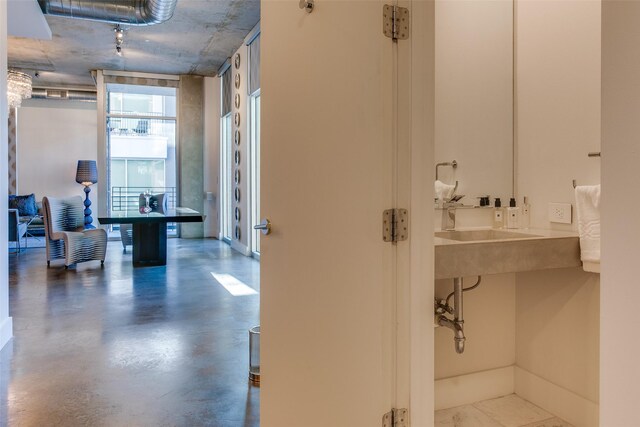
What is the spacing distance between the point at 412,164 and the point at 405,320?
1.61 ft

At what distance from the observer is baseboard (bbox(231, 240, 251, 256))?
788 centimetres

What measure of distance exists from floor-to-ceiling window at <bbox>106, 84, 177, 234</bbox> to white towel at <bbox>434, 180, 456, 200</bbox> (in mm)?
8938

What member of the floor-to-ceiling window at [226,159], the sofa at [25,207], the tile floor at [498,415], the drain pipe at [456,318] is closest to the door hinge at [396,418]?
the drain pipe at [456,318]

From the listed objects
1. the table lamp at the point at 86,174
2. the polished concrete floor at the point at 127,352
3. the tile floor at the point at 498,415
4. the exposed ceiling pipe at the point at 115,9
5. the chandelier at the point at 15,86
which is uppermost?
the exposed ceiling pipe at the point at 115,9

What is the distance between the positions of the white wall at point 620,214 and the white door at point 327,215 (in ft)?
2.30

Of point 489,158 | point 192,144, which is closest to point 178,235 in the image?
point 192,144

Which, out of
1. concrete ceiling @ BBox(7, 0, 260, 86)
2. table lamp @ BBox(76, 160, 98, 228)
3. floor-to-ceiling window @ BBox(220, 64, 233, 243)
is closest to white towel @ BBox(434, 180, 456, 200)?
concrete ceiling @ BBox(7, 0, 260, 86)

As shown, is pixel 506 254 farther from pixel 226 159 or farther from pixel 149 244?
pixel 226 159

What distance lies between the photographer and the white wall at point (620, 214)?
0.84 metres

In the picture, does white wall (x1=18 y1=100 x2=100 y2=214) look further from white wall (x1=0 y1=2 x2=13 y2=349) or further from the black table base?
white wall (x1=0 y1=2 x2=13 y2=349)

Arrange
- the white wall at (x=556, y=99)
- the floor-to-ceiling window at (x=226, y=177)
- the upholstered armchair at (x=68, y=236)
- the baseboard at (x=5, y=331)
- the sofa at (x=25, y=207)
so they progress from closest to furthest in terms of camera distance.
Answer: the white wall at (x=556, y=99) → the baseboard at (x=5, y=331) → the upholstered armchair at (x=68, y=236) → the sofa at (x=25, y=207) → the floor-to-ceiling window at (x=226, y=177)

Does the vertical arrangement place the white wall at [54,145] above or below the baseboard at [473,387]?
above

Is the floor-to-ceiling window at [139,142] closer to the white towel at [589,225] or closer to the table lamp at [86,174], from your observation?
the table lamp at [86,174]

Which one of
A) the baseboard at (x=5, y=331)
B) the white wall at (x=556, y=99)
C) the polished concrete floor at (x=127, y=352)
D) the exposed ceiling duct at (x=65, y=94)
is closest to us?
the white wall at (x=556, y=99)
